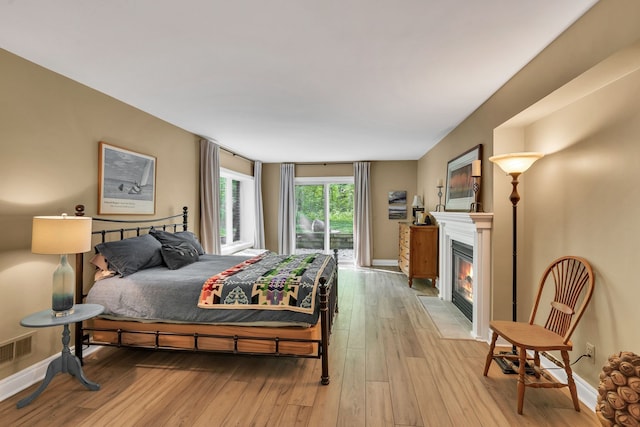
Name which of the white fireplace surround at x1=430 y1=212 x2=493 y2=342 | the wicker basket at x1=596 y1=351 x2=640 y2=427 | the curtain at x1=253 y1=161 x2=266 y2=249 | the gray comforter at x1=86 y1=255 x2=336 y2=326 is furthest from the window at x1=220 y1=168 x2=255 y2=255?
the wicker basket at x1=596 y1=351 x2=640 y2=427

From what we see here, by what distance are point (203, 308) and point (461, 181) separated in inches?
136

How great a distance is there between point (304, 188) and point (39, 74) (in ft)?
18.1

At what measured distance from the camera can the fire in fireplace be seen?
3959 mm

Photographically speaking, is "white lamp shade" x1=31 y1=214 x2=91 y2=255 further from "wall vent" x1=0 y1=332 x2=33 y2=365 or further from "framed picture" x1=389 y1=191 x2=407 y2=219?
"framed picture" x1=389 y1=191 x2=407 y2=219

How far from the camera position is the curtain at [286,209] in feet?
24.6

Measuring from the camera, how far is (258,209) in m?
7.31

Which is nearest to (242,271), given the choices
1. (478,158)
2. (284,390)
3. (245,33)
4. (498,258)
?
(284,390)

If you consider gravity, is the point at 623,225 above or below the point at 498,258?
above

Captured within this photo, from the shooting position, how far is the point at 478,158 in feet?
11.6

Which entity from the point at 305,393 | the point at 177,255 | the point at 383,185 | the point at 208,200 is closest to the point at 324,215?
the point at 383,185

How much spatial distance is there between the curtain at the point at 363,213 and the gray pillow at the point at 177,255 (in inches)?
172

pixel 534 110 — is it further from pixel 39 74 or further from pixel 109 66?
pixel 39 74

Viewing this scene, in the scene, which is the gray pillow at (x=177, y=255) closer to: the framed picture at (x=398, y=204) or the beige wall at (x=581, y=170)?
the beige wall at (x=581, y=170)

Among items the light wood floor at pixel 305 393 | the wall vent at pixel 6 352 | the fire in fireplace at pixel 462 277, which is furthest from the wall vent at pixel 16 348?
the fire in fireplace at pixel 462 277
